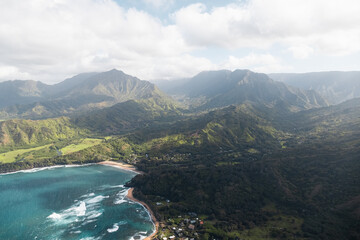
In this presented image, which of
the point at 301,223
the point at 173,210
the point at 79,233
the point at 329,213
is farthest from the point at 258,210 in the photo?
the point at 79,233

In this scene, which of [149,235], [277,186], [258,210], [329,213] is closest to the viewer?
[149,235]

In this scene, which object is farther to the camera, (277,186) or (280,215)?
(277,186)

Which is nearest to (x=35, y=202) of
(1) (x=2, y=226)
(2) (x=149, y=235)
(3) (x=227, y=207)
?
(1) (x=2, y=226)

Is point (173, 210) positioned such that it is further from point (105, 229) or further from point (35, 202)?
point (35, 202)

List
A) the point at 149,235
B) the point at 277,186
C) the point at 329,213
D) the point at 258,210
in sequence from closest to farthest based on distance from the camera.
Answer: the point at 149,235 → the point at 329,213 → the point at 258,210 → the point at 277,186

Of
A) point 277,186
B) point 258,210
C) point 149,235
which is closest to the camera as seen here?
point 149,235

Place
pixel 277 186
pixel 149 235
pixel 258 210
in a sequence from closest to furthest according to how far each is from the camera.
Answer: pixel 149 235 < pixel 258 210 < pixel 277 186

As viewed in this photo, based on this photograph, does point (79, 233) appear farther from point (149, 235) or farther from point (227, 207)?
point (227, 207)

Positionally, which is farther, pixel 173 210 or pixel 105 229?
pixel 173 210

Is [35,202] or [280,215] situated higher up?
[35,202]
